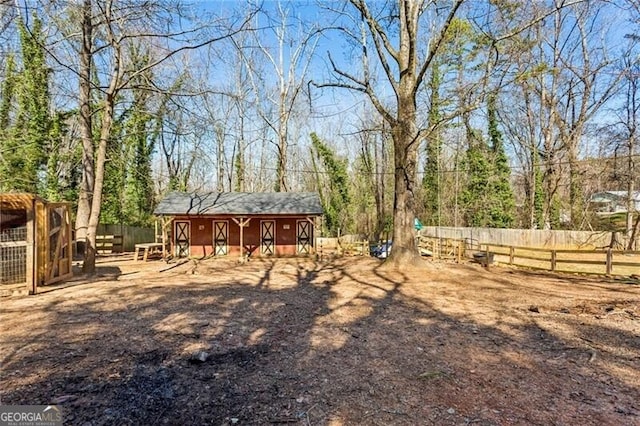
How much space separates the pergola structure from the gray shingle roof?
7805mm

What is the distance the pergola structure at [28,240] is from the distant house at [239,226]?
8.00 meters

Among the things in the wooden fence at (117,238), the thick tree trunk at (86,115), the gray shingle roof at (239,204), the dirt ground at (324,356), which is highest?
the thick tree trunk at (86,115)

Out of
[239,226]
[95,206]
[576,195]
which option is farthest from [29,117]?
[576,195]

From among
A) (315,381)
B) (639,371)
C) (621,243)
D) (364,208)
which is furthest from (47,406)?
(364,208)

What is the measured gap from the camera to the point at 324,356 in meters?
4.33

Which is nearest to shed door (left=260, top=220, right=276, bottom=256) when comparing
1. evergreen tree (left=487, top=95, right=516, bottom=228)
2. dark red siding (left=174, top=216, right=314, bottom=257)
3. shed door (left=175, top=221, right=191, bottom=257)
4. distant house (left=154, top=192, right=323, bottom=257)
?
distant house (left=154, top=192, right=323, bottom=257)

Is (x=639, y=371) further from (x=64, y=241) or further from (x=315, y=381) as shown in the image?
(x=64, y=241)

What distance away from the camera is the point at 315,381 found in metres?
3.61

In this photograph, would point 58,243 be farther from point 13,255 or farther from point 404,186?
point 404,186

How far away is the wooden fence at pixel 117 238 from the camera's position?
734 inches

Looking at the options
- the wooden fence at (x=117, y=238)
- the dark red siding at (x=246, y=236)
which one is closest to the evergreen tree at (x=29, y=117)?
the wooden fence at (x=117, y=238)

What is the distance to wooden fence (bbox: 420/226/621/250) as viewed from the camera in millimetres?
19672

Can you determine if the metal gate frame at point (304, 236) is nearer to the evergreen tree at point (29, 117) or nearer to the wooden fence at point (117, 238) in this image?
the wooden fence at point (117, 238)

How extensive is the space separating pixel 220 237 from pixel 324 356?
46.7 ft
